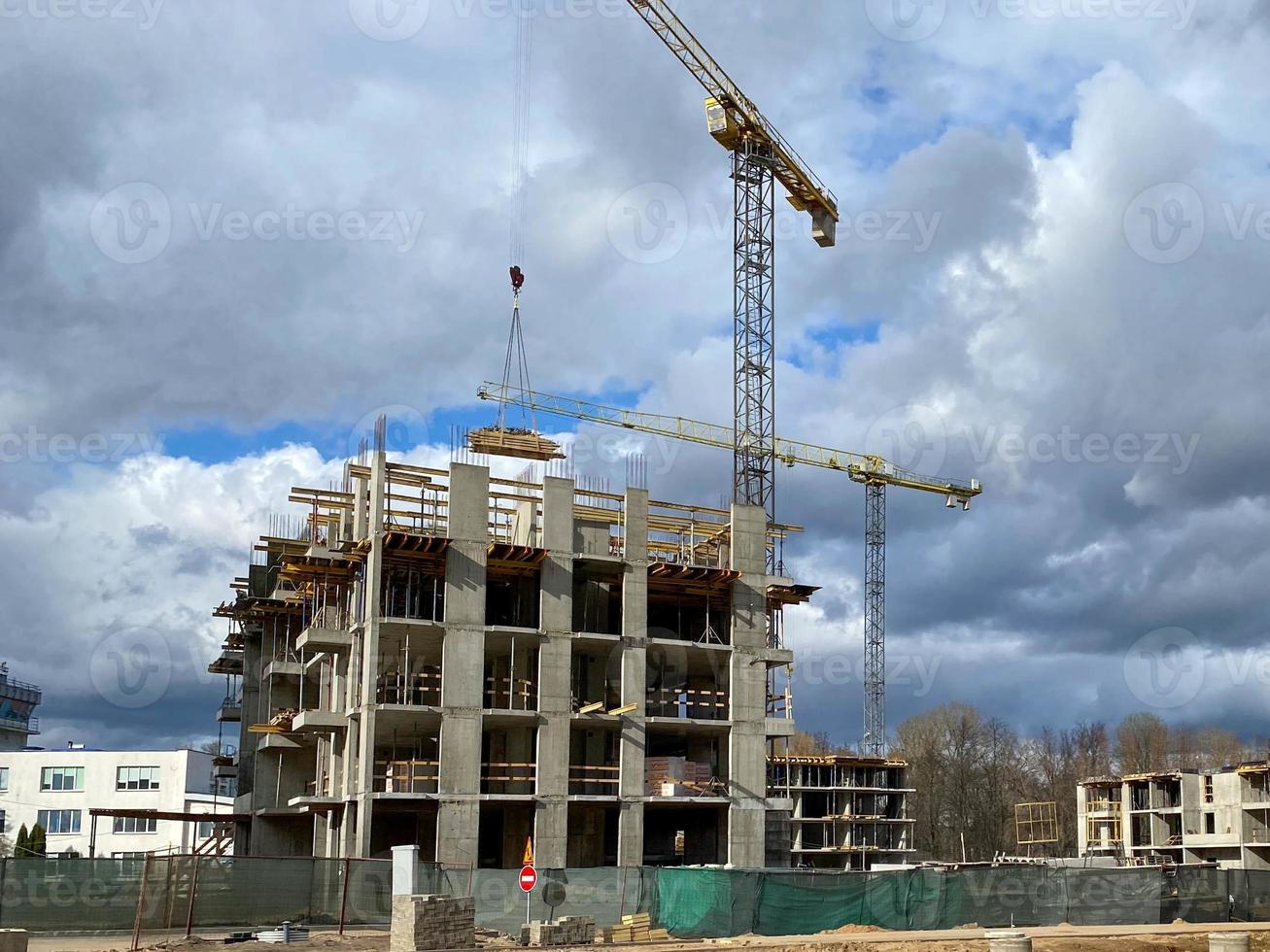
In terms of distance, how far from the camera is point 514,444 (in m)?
59.6

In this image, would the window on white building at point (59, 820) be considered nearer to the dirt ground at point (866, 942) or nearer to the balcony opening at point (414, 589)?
the balcony opening at point (414, 589)

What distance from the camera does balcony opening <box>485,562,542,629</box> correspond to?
5203 cm

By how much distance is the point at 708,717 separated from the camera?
53719mm

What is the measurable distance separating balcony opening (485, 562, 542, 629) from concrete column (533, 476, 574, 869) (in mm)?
2064

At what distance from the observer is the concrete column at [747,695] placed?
52.1m

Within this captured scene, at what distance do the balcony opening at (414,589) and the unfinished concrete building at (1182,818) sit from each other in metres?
53.2

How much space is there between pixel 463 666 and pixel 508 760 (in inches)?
205

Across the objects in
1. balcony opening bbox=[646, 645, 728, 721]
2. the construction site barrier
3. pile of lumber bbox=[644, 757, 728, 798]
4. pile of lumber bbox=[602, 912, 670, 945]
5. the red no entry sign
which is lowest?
pile of lumber bbox=[602, 912, 670, 945]

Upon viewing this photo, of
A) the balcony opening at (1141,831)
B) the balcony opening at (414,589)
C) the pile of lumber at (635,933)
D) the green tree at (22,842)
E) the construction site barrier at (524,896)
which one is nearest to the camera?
the construction site barrier at (524,896)

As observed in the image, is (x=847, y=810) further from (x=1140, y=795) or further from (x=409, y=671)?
(x=409, y=671)

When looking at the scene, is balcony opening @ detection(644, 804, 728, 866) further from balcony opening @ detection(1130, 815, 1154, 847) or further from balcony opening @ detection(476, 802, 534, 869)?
balcony opening @ detection(1130, 815, 1154, 847)

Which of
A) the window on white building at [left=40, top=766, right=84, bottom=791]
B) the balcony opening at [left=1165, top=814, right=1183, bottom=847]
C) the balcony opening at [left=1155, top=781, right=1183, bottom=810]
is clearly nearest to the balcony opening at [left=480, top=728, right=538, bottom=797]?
the window on white building at [left=40, top=766, right=84, bottom=791]

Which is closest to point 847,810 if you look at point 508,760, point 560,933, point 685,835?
point 685,835

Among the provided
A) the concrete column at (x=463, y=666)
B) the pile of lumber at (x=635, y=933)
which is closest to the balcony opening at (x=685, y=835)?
the concrete column at (x=463, y=666)
